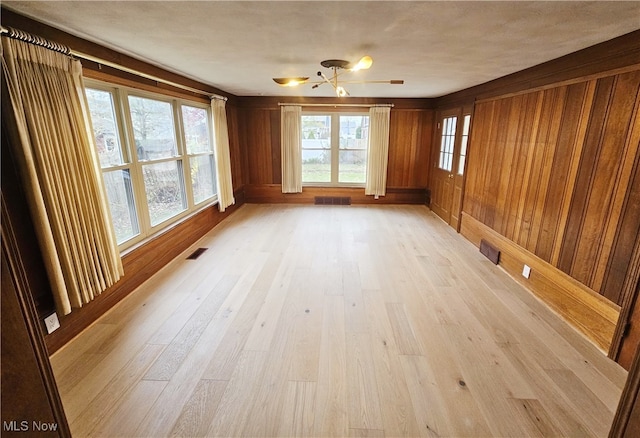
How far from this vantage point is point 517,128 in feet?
10.8

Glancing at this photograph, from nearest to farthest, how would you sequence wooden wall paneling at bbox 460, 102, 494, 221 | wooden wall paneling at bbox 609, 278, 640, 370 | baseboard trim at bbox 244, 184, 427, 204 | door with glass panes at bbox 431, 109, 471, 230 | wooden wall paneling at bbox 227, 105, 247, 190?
1. wooden wall paneling at bbox 609, 278, 640, 370
2. wooden wall paneling at bbox 460, 102, 494, 221
3. door with glass panes at bbox 431, 109, 471, 230
4. wooden wall paneling at bbox 227, 105, 247, 190
5. baseboard trim at bbox 244, 184, 427, 204

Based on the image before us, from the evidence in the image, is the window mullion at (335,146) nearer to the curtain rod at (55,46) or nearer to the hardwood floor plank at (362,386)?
the curtain rod at (55,46)

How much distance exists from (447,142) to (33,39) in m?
5.49

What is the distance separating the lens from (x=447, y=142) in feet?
17.8

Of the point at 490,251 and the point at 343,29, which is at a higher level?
the point at 343,29

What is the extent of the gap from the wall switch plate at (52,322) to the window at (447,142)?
17.8ft

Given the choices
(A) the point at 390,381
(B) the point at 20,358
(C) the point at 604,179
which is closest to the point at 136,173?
(B) the point at 20,358

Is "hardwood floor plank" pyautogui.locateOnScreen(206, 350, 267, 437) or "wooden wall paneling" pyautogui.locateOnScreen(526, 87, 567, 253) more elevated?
"wooden wall paneling" pyautogui.locateOnScreen(526, 87, 567, 253)

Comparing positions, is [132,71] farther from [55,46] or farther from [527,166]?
[527,166]

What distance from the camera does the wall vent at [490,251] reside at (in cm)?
358

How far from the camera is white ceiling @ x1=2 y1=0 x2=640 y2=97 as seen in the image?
1658 millimetres

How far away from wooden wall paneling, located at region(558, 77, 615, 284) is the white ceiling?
1.40 ft

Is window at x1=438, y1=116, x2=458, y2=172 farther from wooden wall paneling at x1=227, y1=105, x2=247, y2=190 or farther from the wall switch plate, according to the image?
the wall switch plate

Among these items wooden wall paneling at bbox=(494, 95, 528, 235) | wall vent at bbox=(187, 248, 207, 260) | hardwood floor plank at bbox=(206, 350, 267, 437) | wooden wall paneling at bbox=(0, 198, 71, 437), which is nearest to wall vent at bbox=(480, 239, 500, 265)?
wooden wall paneling at bbox=(494, 95, 528, 235)
